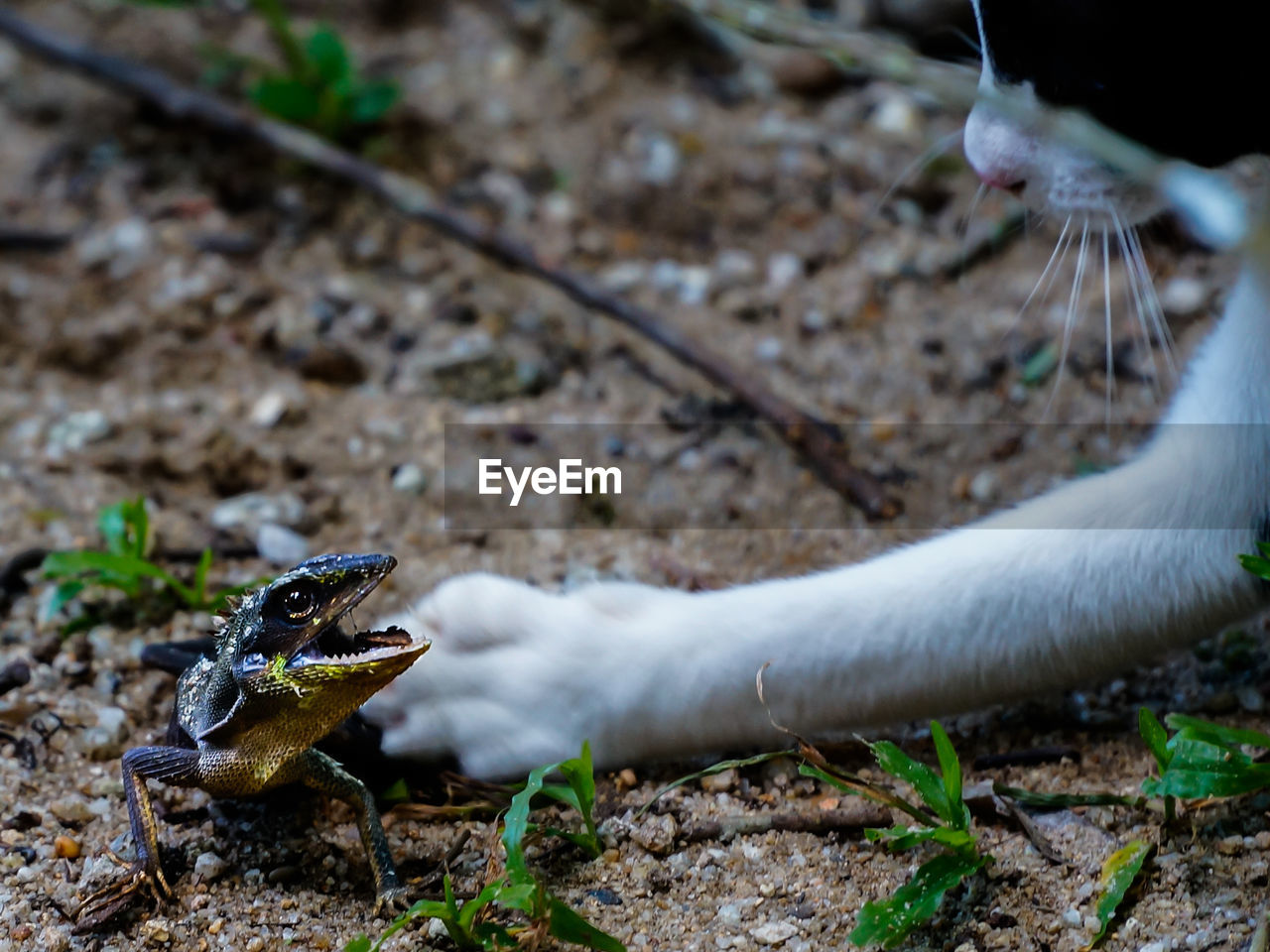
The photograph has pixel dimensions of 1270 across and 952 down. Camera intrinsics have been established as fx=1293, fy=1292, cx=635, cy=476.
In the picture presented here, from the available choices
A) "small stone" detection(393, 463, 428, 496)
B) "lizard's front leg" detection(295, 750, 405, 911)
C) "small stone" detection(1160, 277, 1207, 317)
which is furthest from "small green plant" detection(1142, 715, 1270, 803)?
"small stone" detection(1160, 277, 1207, 317)

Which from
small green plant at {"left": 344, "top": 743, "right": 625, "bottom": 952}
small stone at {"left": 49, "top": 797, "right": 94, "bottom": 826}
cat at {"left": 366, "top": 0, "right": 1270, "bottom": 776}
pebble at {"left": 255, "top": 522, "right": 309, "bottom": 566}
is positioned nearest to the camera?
small green plant at {"left": 344, "top": 743, "right": 625, "bottom": 952}

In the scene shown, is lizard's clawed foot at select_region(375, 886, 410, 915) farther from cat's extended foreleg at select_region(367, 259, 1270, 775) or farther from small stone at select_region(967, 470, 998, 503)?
small stone at select_region(967, 470, 998, 503)

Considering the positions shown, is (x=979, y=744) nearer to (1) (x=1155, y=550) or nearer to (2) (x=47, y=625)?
(1) (x=1155, y=550)

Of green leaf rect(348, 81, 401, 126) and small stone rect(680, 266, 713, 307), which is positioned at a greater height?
green leaf rect(348, 81, 401, 126)

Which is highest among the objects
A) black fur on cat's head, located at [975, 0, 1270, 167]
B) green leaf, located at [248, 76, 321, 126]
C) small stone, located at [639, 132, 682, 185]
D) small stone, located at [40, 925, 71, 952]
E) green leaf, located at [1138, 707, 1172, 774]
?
black fur on cat's head, located at [975, 0, 1270, 167]

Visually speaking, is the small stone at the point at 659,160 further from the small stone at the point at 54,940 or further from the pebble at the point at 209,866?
the small stone at the point at 54,940

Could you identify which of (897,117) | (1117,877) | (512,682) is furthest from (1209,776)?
(897,117)

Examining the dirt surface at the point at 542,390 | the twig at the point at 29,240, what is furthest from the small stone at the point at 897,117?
the twig at the point at 29,240
